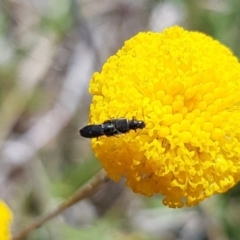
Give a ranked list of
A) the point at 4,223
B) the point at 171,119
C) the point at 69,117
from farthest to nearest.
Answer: the point at 69,117 → the point at 4,223 → the point at 171,119

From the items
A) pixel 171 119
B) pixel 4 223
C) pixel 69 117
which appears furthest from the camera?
pixel 69 117

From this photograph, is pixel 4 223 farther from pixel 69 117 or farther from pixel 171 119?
pixel 69 117

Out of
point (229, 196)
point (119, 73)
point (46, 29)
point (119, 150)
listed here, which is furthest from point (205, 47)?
point (46, 29)

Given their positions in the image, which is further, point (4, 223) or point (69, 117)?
point (69, 117)

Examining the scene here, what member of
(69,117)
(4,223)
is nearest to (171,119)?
(4,223)

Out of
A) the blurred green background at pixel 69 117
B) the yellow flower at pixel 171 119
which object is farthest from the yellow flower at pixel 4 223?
the blurred green background at pixel 69 117

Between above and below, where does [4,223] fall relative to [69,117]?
below
